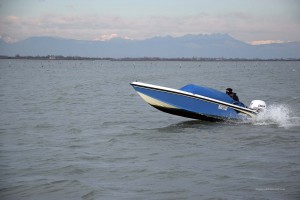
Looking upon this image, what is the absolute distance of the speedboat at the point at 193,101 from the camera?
1791cm

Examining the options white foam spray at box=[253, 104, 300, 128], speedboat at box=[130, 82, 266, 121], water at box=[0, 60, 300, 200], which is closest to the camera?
water at box=[0, 60, 300, 200]

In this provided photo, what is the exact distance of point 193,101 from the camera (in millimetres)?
18016

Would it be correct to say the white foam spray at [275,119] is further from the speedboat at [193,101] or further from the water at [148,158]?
the speedboat at [193,101]

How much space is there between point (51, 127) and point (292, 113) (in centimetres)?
1309

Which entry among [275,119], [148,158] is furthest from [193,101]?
[148,158]

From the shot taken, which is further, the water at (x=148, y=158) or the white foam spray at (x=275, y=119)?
the white foam spray at (x=275, y=119)

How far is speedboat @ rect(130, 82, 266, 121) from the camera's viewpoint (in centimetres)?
1791

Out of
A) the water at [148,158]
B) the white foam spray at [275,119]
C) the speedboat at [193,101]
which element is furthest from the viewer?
the white foam spray at [275,119]

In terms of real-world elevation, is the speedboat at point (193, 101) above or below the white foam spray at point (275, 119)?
above

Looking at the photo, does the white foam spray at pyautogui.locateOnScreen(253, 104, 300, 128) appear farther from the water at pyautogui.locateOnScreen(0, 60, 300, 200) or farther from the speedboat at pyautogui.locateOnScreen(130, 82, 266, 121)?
the speedboat at pyautogui.locateOnScreen(130, 82, 266, 121)

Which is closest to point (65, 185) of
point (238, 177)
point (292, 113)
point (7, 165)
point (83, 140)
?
point (7, 165)

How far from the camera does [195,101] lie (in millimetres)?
18016

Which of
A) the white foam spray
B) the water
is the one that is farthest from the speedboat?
the white foam spray

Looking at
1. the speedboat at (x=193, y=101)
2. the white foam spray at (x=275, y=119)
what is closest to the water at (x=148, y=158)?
the white foam spray at (x=275, y=119)
